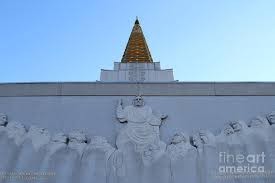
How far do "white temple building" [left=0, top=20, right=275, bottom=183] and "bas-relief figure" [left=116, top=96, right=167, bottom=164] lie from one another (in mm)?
20

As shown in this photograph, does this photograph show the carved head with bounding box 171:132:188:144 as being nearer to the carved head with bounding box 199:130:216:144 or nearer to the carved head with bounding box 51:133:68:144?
the carved head with bounding box 199:130:216:144

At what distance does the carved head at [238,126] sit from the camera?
366 inches

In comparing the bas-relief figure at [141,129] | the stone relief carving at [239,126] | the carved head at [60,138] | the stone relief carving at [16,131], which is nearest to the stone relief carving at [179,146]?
the bas-relief figure at [141,129]

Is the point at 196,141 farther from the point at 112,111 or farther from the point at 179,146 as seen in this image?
the point at 112,111

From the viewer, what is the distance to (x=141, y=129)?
9367mm

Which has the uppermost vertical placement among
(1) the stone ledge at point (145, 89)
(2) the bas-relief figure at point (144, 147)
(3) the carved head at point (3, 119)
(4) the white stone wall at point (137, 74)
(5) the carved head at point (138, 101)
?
(4) the white stone wall at point (137, 74)

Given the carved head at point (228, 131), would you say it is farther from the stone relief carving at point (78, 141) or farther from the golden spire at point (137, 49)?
the golden spire at point (137, 49)

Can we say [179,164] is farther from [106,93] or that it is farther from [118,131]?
[106,93]

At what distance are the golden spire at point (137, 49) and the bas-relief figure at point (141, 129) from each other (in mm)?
8426

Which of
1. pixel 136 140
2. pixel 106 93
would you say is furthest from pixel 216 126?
pixel 106 93

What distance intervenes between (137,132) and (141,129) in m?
0.11

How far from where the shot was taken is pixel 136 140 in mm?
9250

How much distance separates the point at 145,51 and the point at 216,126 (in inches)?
390

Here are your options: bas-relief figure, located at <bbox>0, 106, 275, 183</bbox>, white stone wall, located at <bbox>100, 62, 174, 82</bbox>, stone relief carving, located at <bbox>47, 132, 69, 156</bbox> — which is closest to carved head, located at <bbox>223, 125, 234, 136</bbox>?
bas-relief figure, located at <bbox>0, 106, 275, 183</bbox>
